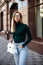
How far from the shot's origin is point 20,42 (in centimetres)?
521

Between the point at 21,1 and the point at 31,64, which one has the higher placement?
the point at 21,1

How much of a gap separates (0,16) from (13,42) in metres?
19.0

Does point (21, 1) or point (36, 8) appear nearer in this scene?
point (36, 8)

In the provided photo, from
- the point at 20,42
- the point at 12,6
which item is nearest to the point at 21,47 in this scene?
the point at 20,42

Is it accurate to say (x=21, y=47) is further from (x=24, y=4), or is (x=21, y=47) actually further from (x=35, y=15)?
(x=24, y=4)

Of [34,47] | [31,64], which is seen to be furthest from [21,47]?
[34,47]

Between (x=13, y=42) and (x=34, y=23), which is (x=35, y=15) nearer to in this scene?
(x=34, y=23)

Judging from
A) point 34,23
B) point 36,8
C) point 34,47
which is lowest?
point 34,47

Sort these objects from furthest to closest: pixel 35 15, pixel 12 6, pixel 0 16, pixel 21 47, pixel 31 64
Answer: pixel 0 16 < pixel 12 6 < pixel 35 15 < pixel 31 64 < pixel 21 47

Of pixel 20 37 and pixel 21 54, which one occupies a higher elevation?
pixel 20 37

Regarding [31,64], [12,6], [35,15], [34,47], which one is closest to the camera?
[31,64]

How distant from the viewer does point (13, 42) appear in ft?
17.5

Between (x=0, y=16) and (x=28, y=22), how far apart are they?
39.6 feet

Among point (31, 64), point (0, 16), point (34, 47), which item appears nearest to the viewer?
point (31, 64)
